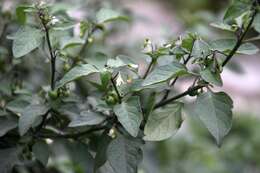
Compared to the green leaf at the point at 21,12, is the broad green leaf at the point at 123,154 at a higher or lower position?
lower

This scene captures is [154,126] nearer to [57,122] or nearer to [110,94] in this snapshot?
[110,94]

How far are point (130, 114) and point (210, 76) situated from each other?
188 mm

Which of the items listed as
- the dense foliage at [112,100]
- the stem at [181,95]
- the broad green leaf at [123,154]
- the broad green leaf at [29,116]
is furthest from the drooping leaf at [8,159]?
→ the stem at [181,95]

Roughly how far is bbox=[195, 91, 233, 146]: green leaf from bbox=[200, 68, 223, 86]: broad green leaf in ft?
0.14

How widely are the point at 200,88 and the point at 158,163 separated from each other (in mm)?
1034

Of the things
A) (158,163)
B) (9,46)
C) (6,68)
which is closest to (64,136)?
(6,68)

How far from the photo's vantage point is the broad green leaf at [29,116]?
1.16 meters

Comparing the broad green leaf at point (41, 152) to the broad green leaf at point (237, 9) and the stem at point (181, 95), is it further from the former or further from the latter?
the broad green leaf at point (237, 9)

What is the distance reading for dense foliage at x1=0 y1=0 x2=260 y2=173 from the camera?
1.12m

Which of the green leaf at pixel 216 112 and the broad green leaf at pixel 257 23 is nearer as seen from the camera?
the green leaf at pixel 216 112

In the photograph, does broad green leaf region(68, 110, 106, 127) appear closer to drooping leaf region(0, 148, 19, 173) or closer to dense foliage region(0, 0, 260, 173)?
dense foliage region(0, 0, 260, 173)

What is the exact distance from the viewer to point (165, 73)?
3.64 feet

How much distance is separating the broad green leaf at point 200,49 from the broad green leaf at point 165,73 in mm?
41

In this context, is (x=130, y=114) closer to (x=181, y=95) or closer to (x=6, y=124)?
(x=181, y=95)
